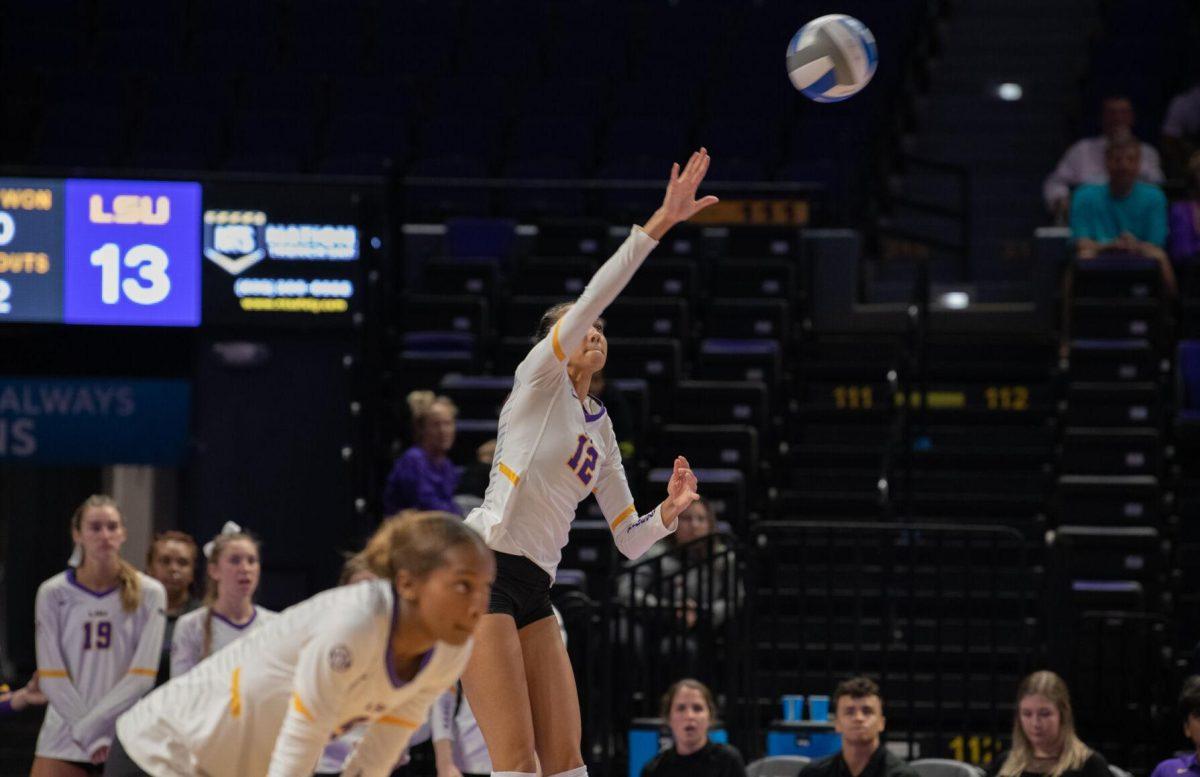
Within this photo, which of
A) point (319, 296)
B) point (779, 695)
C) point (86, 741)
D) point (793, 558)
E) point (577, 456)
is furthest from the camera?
point (319, 296)

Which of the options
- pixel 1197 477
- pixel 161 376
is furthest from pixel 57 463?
pixel 1197 477

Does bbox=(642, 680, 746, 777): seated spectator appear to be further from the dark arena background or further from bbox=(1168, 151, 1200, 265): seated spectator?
bbox=(1168, 151, 1200, 265): seated spectator

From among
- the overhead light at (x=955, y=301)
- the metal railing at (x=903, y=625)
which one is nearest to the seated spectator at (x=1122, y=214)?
the overhead light at (x=955, y=301)

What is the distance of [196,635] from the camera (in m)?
8.21

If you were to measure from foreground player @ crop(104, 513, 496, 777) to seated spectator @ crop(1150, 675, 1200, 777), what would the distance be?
4.60m

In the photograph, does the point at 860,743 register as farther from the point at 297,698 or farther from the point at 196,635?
the point at 297,698

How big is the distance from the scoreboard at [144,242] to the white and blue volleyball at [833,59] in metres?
5.64

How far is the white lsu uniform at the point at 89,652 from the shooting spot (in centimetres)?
832

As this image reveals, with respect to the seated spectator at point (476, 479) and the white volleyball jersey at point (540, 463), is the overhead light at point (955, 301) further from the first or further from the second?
the white volleyball jersey at point (540, 463)

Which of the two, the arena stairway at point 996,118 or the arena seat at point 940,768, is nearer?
the arena seat at point 940,768

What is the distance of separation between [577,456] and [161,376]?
26.8 ft

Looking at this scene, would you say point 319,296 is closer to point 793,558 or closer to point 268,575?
point 268,575

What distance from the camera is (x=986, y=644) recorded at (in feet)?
35.7

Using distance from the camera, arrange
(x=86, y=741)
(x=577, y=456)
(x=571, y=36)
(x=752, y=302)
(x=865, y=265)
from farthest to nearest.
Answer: (x=571, y=36) < (x=865, y=265) < (x=752, y=302) < (x=86, y=741) < (x=577, y=456)
